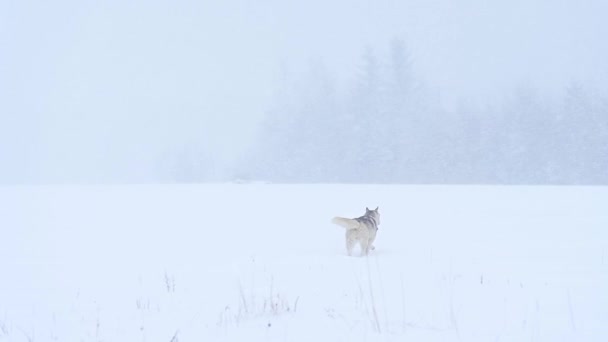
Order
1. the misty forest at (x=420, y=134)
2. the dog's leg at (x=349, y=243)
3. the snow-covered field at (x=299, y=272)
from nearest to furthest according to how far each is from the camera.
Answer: the snow-covered field at (x=299, y=272), the dog's leg at (x=349, y=243), the misty forest at (x=420, y=134)

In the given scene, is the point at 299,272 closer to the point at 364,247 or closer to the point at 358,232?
the point at 358,232

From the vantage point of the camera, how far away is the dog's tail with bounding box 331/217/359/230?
29.1 feet

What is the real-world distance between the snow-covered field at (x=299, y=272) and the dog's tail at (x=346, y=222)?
21.0 inches

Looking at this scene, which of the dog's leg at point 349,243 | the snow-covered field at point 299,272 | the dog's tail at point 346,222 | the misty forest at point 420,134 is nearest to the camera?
the snow-covered field at point 299,272

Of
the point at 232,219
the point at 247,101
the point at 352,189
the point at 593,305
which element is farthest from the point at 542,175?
the point at 247,101

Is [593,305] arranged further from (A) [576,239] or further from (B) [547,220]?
(B) [547,220]

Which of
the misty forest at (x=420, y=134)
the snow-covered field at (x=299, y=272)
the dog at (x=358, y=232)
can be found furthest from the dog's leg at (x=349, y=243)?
the misty forest at (x=420, y=134)

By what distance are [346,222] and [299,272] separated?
1678 mm

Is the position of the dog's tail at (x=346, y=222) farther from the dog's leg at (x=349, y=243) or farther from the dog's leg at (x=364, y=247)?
the dog's leg at (x=364, y=247)

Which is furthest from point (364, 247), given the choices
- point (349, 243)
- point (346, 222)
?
point (346, 222)

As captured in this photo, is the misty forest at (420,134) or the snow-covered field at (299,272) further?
the misty forest at (420,134)

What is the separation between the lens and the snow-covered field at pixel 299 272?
488 centimetres

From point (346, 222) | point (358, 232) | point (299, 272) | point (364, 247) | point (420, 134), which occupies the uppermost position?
point (420, 134)

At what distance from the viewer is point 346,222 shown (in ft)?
29.2
